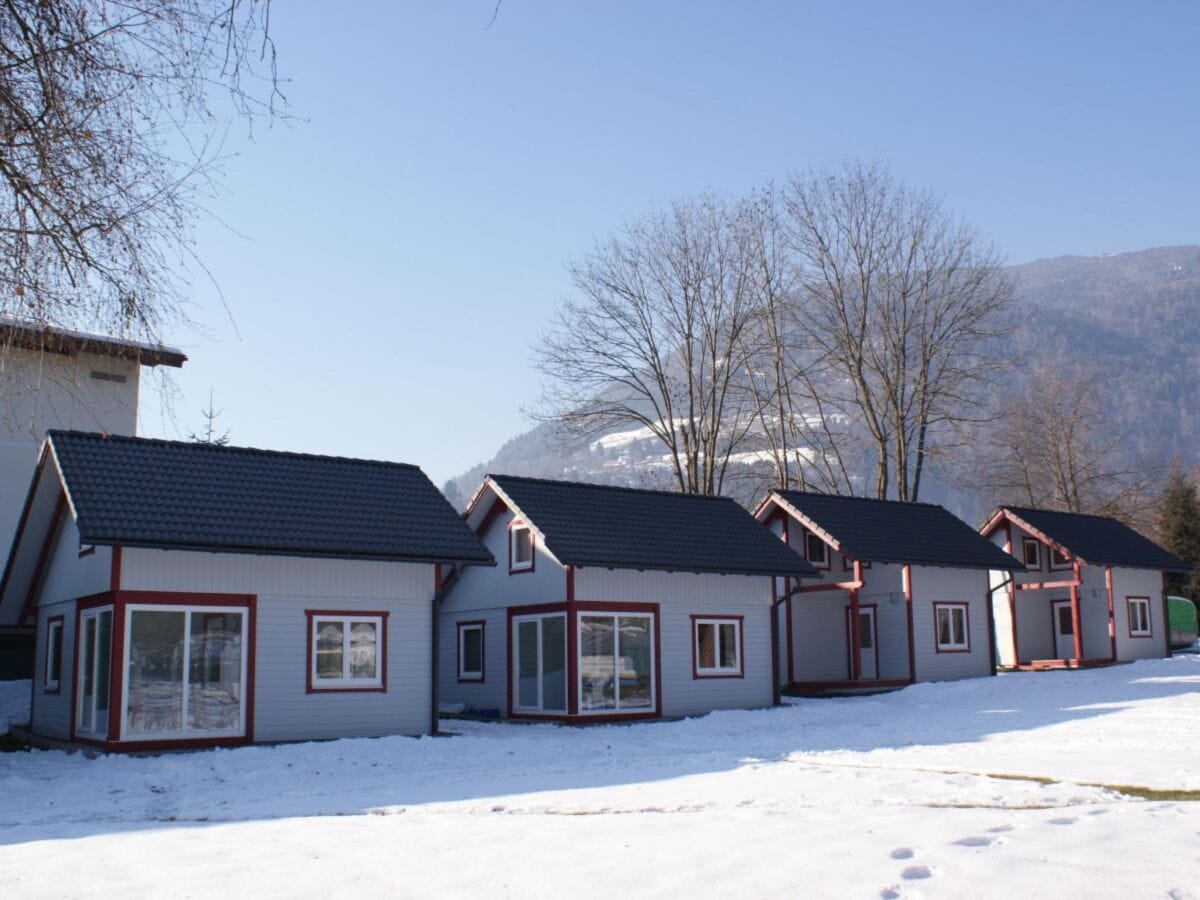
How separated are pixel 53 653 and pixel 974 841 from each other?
18075mm

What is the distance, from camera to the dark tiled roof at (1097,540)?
36.1 metres

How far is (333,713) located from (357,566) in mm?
2525

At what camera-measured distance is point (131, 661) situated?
1784cm

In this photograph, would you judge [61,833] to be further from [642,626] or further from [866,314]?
[866,314]

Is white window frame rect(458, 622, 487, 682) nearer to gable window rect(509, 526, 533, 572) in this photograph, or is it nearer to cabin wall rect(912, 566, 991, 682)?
gable window rect(509, 526, 533, 572)

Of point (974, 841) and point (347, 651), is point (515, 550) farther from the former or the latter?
point (974, 841)

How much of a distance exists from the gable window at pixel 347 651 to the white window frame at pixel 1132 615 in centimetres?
2597

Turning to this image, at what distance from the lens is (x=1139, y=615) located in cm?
3719

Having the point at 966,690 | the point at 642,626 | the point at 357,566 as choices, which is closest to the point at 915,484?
the point at 966,690

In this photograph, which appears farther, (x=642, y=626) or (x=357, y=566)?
(x=642, y=626)

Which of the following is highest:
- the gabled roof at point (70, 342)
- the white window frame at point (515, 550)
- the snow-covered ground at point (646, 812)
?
the gabled roof at point (70, 342)

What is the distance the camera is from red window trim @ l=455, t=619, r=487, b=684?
25906 mm

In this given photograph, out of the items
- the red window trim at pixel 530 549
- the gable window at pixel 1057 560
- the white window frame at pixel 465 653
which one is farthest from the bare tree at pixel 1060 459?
the red window trim at pixel 530 549

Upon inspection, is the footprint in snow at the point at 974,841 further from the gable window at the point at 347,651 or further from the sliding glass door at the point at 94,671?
A: the sliding glass door at the point at 94,671
